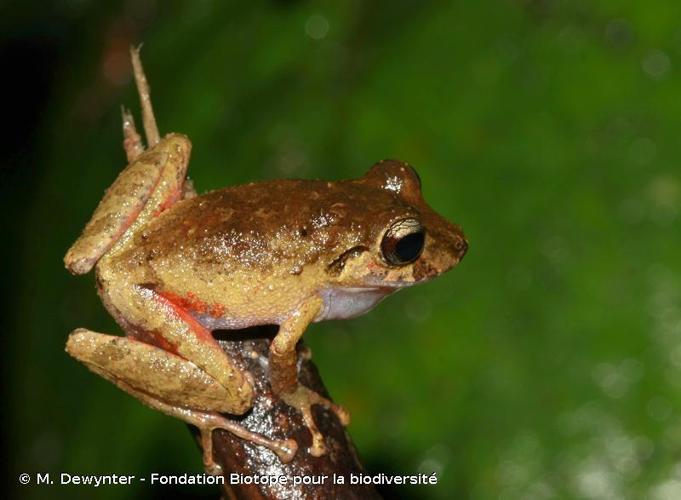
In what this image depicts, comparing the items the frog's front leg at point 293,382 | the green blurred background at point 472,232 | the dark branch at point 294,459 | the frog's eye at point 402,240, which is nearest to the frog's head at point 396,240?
the frog's eye at point 402,240

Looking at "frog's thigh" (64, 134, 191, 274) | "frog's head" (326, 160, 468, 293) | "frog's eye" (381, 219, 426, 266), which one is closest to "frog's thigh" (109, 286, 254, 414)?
"frog's thigh" (64, 134, 191, 274)

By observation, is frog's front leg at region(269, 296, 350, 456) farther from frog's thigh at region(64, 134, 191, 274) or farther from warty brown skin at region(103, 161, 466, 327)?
frog's thigh at region(64, 134, 191, 274)

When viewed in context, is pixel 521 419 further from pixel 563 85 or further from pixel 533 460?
pixel 563 85

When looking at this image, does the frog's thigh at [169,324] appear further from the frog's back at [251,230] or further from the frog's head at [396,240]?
the frog's head at [396,240]

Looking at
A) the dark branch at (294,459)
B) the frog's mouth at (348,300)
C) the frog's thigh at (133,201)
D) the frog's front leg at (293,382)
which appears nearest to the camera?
the dark branch at (294,459)

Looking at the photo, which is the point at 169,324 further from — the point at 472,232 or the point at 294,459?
the point at 472,232

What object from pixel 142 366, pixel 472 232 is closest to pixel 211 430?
pixel 142 366

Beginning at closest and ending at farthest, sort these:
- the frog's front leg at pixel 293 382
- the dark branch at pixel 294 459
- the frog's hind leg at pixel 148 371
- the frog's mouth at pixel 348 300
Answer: the dark branch at pixel 294 459, the frog's front leg at pixel 293 382, the frog's hind leg at pixel 148 371, the frog's mouth at pixel 348 300

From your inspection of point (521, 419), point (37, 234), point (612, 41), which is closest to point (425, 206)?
point (521, 419)
